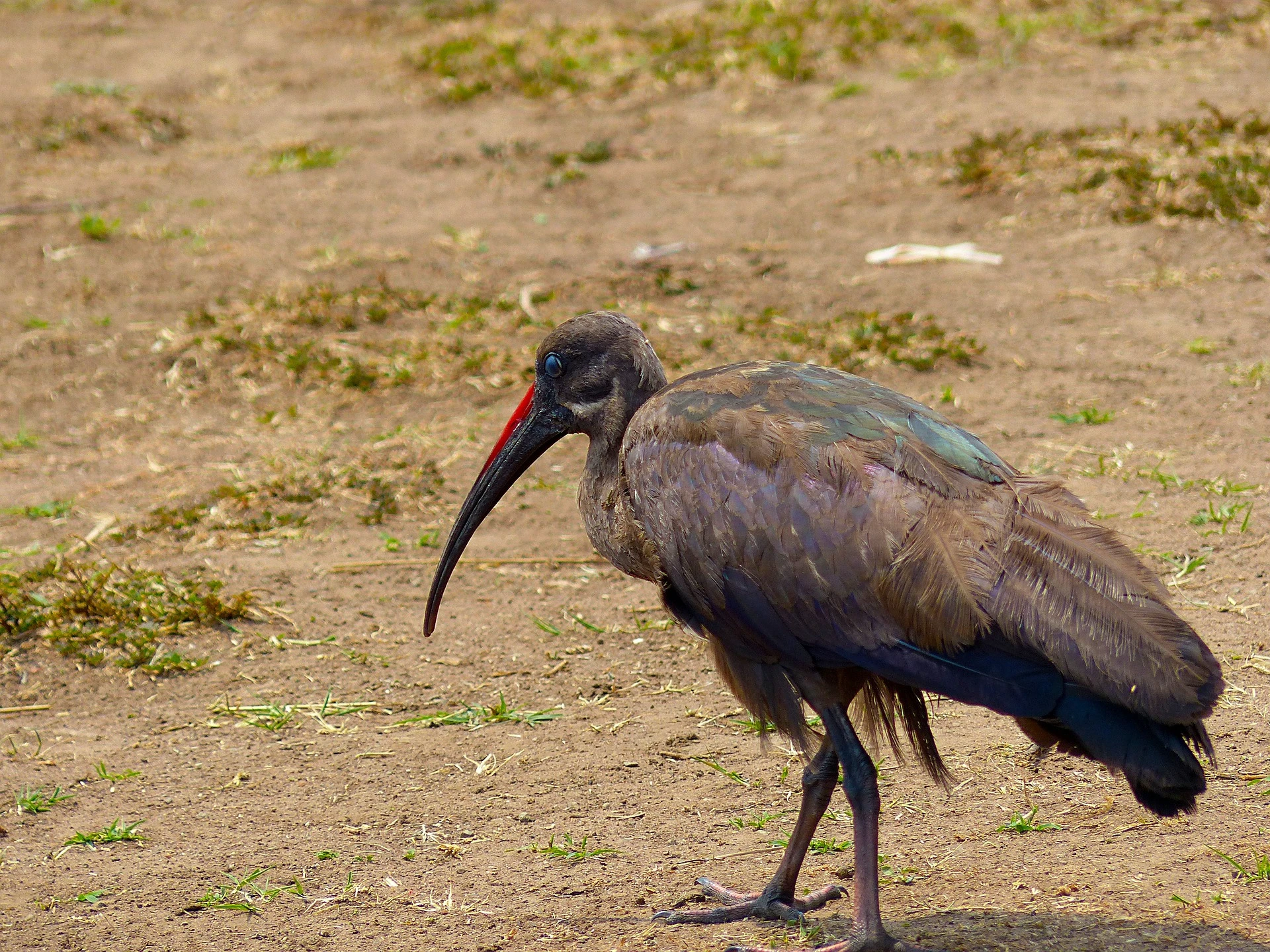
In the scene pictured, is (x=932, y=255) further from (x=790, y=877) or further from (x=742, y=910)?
(x=742, y=910)

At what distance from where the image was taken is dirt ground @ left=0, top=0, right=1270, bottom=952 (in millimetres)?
4285

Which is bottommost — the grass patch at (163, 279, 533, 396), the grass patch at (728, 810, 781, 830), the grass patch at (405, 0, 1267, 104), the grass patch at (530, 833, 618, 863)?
the grass patch at (728, 810, 781, 830)

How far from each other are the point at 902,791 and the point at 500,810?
135 centimetres

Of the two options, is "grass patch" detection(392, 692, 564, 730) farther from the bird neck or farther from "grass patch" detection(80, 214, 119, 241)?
"grass patch" detection(80, 214, 119, 241)

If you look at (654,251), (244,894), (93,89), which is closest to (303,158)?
(93,89)

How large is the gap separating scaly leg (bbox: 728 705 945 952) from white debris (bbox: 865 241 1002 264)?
5988 millimetres

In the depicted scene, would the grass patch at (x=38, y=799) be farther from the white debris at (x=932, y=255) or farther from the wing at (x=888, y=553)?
the white debris at (x=932, y=255)

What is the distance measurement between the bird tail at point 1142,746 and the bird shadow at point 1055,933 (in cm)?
39

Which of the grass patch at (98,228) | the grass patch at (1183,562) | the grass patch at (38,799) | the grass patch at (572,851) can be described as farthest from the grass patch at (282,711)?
the grass patch at (98,228)

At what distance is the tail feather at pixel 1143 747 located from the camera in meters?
3.34

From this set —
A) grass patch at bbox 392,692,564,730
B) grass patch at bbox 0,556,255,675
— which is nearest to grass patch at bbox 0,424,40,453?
grass patch at bbox 0,556,255,675

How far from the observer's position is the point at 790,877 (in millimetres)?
4086

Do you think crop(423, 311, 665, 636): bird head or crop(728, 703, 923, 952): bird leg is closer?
crop(728, 703, 923, 952): bird leg

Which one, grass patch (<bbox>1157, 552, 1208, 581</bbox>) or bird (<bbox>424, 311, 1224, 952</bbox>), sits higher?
bird (<bbox>424, 311, 1224, 952</bbox>)
